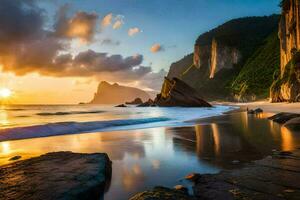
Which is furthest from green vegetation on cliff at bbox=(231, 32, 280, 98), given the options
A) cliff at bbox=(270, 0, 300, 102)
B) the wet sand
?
the wet sand

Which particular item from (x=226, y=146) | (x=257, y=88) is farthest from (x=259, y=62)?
(x=226, y=146)

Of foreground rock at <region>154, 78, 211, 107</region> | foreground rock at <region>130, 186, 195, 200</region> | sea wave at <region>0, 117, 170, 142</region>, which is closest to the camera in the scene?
foreground rock at <region>130, 186, 195, 200</region>

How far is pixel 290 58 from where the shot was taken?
57031 millimetres

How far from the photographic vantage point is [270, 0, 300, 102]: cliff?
46.1 metres

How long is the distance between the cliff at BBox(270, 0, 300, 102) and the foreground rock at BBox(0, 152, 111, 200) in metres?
46.7

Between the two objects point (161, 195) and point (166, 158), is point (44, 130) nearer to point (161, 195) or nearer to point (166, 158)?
point (166, 158)

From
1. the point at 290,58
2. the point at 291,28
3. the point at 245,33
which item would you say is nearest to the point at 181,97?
the point at 290,58

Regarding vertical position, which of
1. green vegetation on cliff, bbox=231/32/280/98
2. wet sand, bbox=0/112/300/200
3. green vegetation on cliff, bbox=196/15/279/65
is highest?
green vegetation on cliff, bbox=196/15/279/65

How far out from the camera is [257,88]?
307ft

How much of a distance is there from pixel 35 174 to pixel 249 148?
6699 millimetres

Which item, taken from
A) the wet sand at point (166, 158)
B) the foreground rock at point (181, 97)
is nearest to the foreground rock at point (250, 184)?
the wet sand at point (166, 158)

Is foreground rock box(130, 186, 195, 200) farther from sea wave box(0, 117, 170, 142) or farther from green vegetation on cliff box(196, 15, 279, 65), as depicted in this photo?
green vegetation on cliff box(196, 15, 279, 65)

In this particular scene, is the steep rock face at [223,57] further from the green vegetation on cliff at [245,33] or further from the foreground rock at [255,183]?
the foreground rock at [255,183]

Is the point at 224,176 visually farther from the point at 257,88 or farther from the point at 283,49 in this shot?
the point at 257,88
